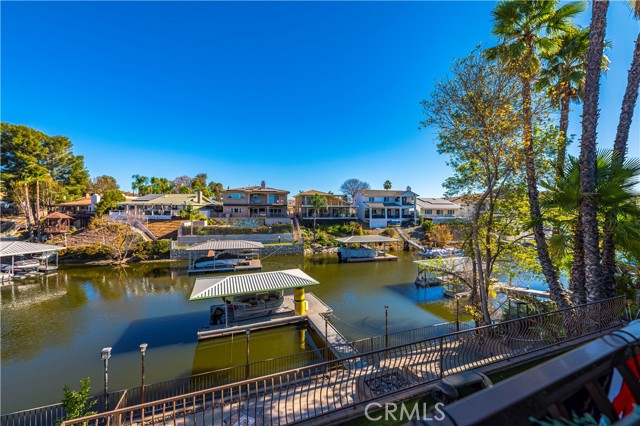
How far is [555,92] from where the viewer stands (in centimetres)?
948

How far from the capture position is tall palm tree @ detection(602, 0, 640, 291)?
7.46 meters

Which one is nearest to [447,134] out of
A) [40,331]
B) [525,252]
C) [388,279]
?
[525,252]

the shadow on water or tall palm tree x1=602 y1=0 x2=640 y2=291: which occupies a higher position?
tall palm tree x1=602 y1=0 x2=640 y2=291

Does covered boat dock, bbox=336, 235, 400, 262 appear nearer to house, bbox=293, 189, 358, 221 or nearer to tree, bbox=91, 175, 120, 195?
house, bbox=293, 189, 358, 221

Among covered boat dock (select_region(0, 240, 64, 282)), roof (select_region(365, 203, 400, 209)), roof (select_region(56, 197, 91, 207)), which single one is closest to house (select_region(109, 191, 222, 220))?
roof (select_region(56, 197, 91, 207))

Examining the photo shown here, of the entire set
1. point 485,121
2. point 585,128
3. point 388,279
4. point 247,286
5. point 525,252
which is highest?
point 485,121

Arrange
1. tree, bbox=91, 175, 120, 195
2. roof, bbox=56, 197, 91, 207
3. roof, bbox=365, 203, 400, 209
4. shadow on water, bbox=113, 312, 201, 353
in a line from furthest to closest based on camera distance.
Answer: tree, bbox=91, 175, 120, 195 → roof, bbox=365, 203, 400, 209 → roof, bbox=56, 197, 91, 207 → shadow on water, bbox=113, 312, 201, 353

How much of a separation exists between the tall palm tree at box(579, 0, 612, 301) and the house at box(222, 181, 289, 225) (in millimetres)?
38541

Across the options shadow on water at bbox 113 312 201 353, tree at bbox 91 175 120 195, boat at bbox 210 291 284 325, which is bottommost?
shadow on water at bbox 113 312 201 353

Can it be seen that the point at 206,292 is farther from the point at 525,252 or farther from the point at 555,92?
the point at 555,92

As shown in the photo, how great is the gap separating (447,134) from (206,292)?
1221 cm

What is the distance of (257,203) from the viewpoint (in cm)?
4438

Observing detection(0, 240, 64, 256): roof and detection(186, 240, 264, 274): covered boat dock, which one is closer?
detection(0, 240, 64, 256): roof

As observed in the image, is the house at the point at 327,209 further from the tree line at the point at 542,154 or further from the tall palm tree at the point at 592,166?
the tall palm tree at the point at 592,166
